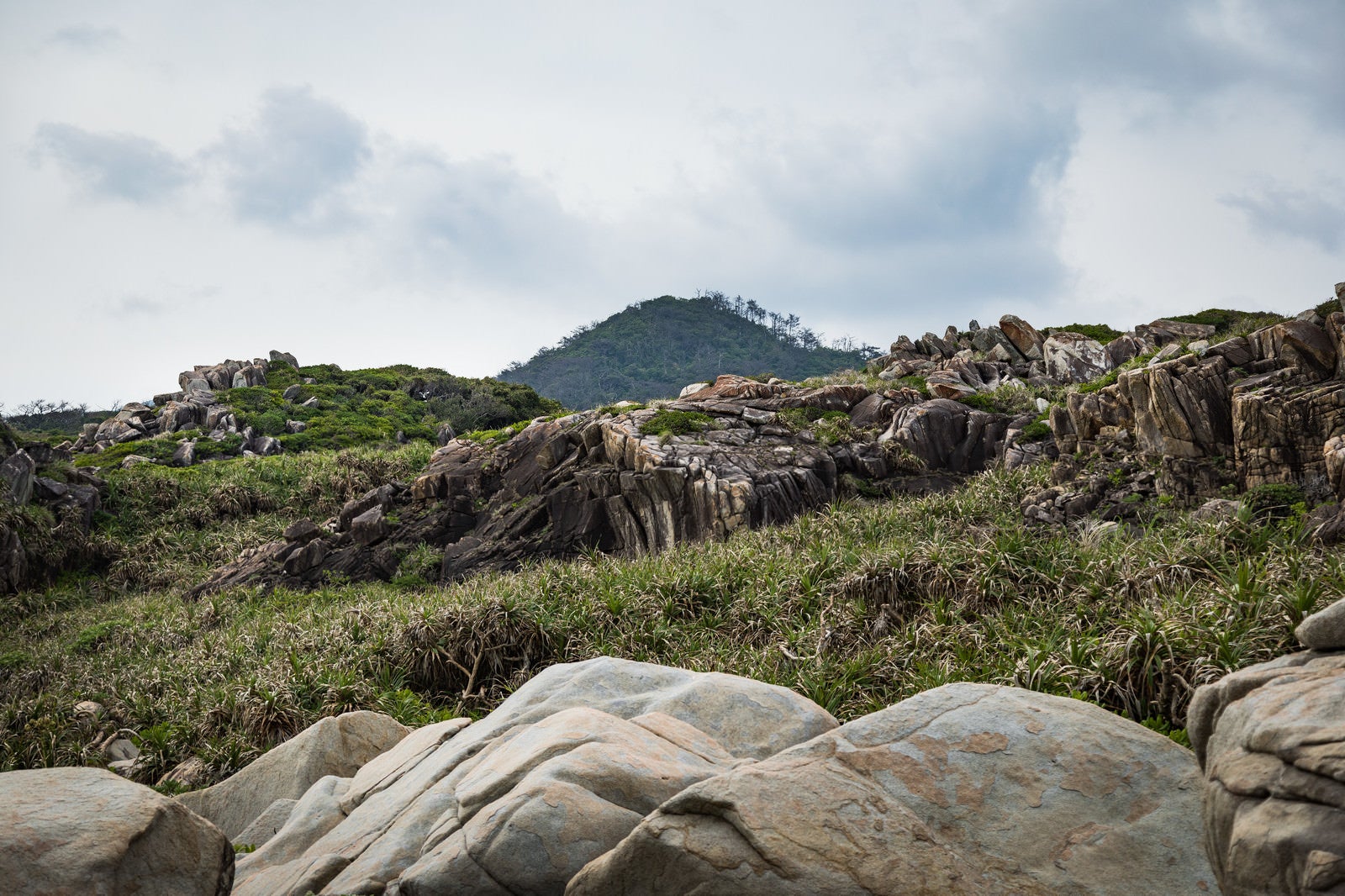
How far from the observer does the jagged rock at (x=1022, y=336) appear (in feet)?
108

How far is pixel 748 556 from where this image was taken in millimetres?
15891

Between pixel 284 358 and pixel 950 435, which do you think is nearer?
pixel 950 435

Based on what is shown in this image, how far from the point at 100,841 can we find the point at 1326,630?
7.60 metres

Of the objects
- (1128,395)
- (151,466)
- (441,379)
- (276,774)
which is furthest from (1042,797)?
(441,379)

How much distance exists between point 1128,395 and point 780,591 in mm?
9955

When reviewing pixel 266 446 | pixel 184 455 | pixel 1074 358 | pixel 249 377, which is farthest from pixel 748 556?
pixel 249 377

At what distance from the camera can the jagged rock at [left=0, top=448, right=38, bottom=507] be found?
92.1 ft

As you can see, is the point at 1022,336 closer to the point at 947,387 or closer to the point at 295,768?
the point at 947,387

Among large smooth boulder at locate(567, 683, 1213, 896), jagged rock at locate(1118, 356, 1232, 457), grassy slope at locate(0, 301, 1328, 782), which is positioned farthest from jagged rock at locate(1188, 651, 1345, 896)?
jagged rock at locate(1118, 356, 1232, 457)

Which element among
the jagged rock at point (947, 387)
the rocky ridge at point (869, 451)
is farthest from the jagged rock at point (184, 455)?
the jagged rock at point (947, 387)

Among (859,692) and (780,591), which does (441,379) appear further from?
(859,692)

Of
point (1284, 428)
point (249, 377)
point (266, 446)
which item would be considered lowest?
point (1284, 428)

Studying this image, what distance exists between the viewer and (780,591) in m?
13.9

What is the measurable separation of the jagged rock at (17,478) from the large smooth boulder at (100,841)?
27.4 metres
